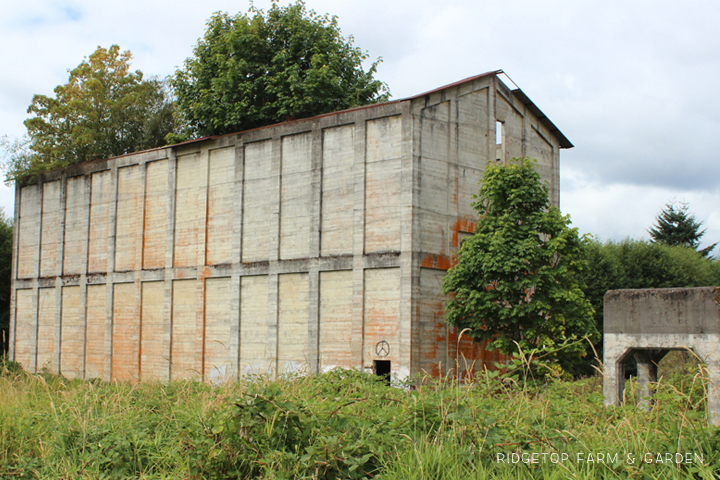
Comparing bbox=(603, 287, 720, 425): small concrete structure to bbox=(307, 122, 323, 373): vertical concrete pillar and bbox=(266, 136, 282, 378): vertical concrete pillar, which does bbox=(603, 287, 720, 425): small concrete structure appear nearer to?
bbox=(307, 122, 323, 373): vertical concrete pillar

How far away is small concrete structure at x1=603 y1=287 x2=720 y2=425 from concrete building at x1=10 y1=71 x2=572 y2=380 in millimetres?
7228

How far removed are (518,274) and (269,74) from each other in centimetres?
1805

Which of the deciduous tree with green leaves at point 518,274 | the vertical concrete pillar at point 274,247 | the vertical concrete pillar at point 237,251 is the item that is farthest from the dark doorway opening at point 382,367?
the vertical concrete pillar at point 237,251

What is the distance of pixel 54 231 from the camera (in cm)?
2912

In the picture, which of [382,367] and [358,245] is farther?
[358,245]

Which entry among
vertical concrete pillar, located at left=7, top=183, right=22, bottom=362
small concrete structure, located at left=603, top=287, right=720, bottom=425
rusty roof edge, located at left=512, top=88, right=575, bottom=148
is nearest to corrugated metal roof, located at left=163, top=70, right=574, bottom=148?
rusty roof edge, located at left=512, top=88, right=575, bottom=148

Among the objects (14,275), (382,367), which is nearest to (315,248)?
(382,367)

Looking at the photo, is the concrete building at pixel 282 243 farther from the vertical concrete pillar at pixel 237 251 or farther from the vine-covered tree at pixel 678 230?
the vine-covered tree at pixel 678 230

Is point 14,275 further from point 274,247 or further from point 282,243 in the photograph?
point 282,243

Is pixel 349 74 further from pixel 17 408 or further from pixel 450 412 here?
pixel 450 412

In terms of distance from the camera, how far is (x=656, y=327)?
11.2m

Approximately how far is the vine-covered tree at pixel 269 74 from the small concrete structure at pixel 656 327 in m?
19.3

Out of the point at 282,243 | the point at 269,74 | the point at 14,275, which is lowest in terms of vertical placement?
the point at 14,275

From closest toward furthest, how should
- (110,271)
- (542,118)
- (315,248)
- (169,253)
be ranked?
(315,248) < (542,118) < (169,253) < (110,271)
